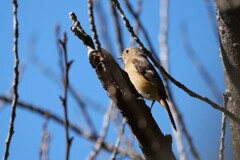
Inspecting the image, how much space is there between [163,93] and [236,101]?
11.6 ft

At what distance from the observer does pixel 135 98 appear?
81.7 inches

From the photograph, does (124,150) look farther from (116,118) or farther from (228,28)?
(228,28)

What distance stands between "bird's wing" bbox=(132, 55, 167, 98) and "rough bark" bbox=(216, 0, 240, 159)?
11.6 feet

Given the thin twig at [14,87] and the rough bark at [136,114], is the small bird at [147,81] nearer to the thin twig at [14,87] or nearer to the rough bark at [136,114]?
the rough bark at [136,114]

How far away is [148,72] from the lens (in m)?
5.84

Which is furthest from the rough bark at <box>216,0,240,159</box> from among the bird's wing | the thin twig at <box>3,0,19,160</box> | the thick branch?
the bird's wing

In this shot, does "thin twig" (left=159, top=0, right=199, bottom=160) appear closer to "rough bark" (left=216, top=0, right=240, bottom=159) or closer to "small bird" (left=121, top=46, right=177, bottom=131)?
"rough bark" (left=216, top=0, right=240, bottom=159)

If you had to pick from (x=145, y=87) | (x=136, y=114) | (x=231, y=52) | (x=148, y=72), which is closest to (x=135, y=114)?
(x=136, y=114)

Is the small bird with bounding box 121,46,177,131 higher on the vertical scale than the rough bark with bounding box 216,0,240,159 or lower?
higher

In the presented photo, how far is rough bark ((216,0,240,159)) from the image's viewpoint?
2012 millimetres

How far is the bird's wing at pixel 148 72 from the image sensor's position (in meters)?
5.68

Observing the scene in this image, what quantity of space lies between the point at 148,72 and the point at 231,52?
3779mm

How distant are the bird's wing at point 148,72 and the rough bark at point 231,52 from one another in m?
3.54

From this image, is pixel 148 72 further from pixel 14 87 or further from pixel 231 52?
pixel 14 87
